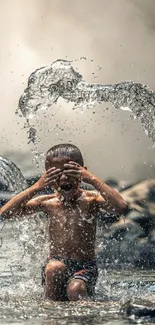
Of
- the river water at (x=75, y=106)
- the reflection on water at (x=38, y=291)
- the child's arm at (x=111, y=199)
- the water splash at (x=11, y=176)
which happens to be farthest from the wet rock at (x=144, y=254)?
the child's arm at (x=111, y=199)

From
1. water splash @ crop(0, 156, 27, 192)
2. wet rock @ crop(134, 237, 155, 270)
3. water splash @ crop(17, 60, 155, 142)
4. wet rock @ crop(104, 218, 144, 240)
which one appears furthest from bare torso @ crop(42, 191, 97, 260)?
wet rock @ crop(104, 218, 144, 240)

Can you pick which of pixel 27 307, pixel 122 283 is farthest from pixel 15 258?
pixel 27 307

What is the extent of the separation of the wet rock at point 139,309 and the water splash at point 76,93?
2947 millimetres

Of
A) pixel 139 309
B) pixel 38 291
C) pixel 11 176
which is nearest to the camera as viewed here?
pixel 139 309

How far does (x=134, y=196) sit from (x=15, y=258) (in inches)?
71.4

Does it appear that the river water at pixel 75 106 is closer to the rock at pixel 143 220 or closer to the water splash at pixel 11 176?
the water splash at pixel 11 176

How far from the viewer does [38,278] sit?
6488mm

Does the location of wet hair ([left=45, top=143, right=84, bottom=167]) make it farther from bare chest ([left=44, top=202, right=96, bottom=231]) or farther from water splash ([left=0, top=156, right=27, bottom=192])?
water splash ([left=0, top=156, right=27, bottom=192])

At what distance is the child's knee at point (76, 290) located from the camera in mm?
4629

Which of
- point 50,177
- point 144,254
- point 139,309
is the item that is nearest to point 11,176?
point 144,254

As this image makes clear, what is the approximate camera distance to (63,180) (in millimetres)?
4781

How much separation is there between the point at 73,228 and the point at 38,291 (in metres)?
0.93

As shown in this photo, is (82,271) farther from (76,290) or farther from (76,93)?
(76,93)

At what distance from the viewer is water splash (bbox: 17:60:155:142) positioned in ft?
21.5
